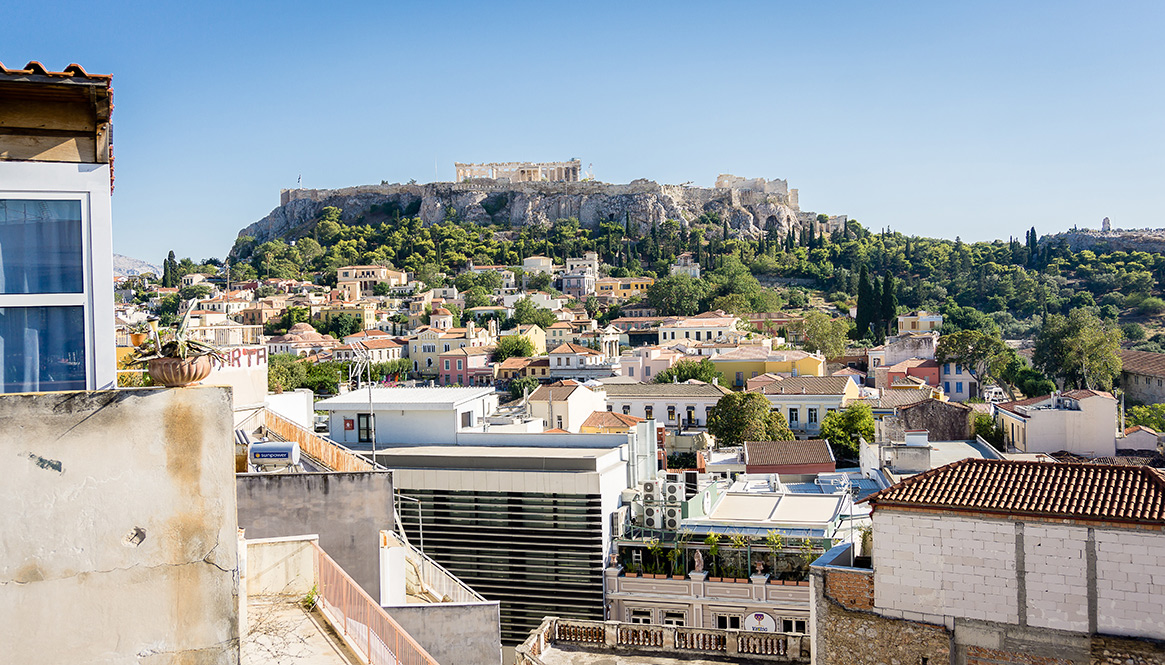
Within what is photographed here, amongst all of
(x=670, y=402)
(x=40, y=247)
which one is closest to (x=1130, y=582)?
(x=40, y=247)

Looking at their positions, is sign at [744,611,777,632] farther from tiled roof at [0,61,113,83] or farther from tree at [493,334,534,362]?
tree at [493,334,534,362]

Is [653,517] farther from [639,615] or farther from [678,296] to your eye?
[678,296]

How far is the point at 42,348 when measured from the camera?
3.77 metres

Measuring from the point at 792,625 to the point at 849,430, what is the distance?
2289 centimetres

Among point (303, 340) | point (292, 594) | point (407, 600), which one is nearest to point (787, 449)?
point (407, 600)

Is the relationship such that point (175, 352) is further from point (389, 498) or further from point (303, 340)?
point (303, 340)

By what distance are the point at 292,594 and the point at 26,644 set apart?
Answer: 348 centimetres

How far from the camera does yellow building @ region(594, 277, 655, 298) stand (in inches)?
3878

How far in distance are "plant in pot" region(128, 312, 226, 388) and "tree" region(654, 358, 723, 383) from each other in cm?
4756

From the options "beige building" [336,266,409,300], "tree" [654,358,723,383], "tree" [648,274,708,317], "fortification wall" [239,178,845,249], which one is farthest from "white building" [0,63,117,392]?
"fortification wall" [239,178,845,249]

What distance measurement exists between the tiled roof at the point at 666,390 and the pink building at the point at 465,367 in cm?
2317

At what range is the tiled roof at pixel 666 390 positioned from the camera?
145ft

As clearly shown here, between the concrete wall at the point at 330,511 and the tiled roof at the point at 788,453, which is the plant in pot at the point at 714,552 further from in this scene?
the tiled roof at the point at 788,453

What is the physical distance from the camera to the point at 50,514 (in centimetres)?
350
